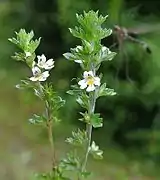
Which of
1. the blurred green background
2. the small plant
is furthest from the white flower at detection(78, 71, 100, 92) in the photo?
the blurred green background

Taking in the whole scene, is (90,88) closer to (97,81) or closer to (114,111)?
(97,81)

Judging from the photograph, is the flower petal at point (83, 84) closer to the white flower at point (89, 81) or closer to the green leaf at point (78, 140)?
the white flower at point (89, 81)

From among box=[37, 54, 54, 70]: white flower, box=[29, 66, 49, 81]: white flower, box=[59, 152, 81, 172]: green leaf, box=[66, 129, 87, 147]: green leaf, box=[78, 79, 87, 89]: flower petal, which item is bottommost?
box=[59, 152, 81, 172]: green leaf

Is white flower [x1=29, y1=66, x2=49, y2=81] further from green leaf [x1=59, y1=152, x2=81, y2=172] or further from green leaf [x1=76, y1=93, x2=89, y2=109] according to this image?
green leaf [x1=59, y1=152, x2=81, y2=172]

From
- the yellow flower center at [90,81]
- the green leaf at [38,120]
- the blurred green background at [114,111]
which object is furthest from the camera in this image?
the blurred green background at [114,111]

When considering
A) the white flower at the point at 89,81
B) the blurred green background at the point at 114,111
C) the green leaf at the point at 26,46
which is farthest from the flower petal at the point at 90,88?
the blurred green background at the point at 114,111

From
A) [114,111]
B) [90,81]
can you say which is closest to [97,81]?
[90,81]
